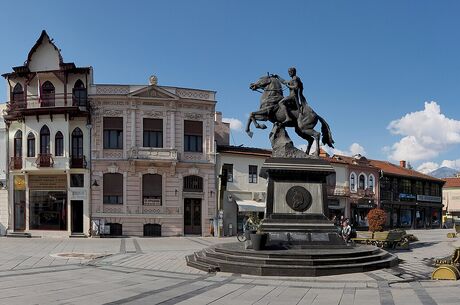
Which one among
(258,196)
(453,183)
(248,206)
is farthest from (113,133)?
(453,183)

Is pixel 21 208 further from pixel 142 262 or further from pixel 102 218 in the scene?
pixel 142 262

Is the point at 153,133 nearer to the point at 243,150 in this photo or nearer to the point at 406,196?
the point at 243,150

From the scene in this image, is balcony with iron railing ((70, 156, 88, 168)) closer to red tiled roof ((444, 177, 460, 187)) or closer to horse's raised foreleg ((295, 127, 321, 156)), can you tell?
horse's raised foreleg ((295, 127, 321, 156))

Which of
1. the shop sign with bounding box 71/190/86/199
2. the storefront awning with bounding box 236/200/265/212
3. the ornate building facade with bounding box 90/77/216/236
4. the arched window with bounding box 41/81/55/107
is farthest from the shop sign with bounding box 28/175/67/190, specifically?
the storefront awning with bounding box 236/200/265/212

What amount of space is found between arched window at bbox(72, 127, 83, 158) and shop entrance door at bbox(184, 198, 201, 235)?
8.98 m

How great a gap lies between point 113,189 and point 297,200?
22.5m

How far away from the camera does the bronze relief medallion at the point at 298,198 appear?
60.7ft

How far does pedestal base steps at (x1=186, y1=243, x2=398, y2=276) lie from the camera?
14.9m

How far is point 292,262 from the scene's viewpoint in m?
15.1

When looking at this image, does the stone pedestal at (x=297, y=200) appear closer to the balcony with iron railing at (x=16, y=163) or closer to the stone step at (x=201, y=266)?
the stone step at (x=201, y=266)

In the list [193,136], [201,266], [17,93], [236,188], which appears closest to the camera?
[201,266]

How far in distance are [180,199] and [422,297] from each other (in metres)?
28.5

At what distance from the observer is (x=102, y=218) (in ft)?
122

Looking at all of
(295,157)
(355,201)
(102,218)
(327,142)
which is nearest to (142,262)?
(295,157)
